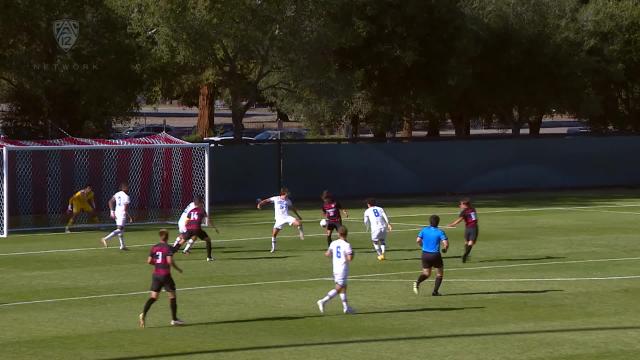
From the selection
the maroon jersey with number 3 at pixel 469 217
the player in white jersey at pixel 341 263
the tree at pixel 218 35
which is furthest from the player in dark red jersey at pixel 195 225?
the tree at pixel 218 35

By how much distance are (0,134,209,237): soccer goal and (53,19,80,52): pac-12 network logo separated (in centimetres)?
434

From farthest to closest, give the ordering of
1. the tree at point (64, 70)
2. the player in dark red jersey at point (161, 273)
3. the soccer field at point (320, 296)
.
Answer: the tree at point (64, 70)
the player in dark red jersey at point (161, 273)
the soccer field at point (320, 296)

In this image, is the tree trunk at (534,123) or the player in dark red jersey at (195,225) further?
the tree trunk at (534,123)

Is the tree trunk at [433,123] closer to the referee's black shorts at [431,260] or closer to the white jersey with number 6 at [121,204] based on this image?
the white jersey with number 6 at [121,204]

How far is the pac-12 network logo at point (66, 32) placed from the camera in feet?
149

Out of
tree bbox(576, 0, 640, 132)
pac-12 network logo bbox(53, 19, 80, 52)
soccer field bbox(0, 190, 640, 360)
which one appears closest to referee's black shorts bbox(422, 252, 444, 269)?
soccer field bbox(0, 190, 640, 360)

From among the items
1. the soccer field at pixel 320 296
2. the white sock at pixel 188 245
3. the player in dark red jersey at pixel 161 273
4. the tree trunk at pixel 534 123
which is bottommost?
the soccer field at pixel 320 296

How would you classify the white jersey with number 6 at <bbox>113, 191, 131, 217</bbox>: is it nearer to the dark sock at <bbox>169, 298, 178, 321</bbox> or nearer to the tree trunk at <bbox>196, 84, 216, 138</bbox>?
the dark sock at <bbox>169, 298, 178, 321</bbox>

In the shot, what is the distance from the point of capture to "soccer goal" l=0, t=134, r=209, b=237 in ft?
147

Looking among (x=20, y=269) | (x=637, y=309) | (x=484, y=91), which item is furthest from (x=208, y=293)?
(x=484, y=91)

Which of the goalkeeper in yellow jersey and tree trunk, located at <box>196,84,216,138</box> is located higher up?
tree trunk, located at <box>196,84,216,138</box>

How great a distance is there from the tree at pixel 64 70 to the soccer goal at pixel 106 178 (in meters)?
3.38

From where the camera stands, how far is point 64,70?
156ft

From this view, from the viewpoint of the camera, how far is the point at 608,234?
123 feet
